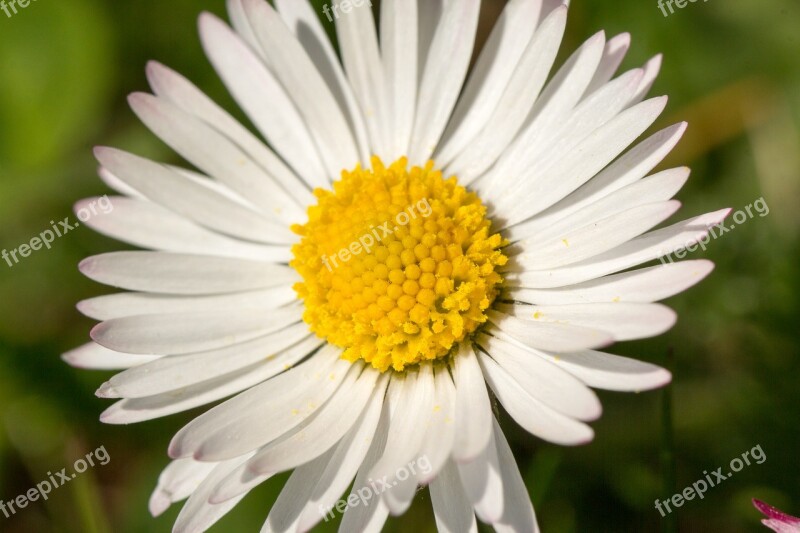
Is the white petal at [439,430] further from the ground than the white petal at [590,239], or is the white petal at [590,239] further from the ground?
the white petal at [590,239]

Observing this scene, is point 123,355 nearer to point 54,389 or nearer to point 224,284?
point 224,284

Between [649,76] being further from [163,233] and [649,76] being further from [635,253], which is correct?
[163,233]

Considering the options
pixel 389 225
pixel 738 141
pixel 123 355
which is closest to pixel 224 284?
pixel 123 355

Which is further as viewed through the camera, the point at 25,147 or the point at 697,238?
the point at 25,147

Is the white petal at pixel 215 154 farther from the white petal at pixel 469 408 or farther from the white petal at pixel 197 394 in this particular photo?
the white petal at pixel 469 408

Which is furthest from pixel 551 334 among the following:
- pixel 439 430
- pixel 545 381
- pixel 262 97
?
pixel 262 97

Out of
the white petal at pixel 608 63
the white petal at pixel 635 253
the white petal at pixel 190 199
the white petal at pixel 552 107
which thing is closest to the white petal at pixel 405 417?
the white petal at pixel 635 253

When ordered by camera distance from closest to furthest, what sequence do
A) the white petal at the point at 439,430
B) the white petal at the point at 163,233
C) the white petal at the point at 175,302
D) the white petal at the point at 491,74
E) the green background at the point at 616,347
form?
1. the white petal at the point at 439,430
2. the white petal at the point at 491,74
3. the white petal at the point at 175,302
4. the white petal at the point at 163,233
5. the green background at the point at 616,347
